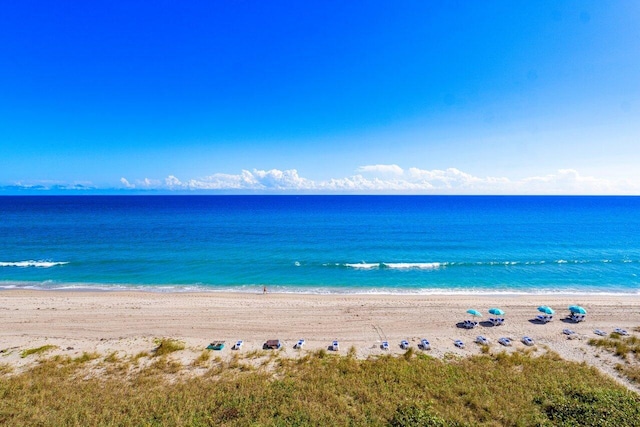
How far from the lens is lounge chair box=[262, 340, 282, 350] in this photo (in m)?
19.9

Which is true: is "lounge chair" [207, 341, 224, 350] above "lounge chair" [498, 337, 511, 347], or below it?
below

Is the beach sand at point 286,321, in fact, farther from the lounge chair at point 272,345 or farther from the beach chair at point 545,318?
the beach chair at point 545,318

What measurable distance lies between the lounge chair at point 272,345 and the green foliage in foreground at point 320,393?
1.61 metres

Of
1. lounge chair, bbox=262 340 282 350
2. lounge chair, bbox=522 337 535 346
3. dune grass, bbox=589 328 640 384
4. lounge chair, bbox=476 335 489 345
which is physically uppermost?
dune grass, bbox=589 328 640 384

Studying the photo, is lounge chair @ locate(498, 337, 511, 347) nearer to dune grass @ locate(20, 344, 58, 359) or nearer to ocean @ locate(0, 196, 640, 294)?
ocean @ locate(0, 196, 640, 294)

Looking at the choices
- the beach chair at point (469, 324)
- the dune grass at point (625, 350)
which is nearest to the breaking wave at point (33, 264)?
the beach chair at point (469, 324)

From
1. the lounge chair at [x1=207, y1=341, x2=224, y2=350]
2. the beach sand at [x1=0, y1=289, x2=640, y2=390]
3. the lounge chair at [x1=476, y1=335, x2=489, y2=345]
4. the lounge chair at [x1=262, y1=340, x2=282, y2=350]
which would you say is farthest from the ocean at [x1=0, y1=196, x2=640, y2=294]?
the lounge chair at [x1=262, y1=340, x2=282, y2=350]

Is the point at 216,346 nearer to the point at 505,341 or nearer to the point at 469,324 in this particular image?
the point at 469,324

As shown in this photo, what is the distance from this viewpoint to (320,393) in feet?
45.1

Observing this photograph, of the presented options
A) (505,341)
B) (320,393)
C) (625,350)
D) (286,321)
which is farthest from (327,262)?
(625,350)

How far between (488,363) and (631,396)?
240 inches

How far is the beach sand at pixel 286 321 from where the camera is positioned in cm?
2039

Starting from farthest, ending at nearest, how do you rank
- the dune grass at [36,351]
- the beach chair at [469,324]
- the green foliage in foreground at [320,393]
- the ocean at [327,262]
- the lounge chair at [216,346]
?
1. the ocean at [327,262]
2. the beach chair at [469,324]
3. the lounge chair at [216,346]
4. the dune grass at [36,351]
5. the green foliage in foreground at [320,393]

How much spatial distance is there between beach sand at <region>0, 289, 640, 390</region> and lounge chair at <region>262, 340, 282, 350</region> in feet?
1.67
